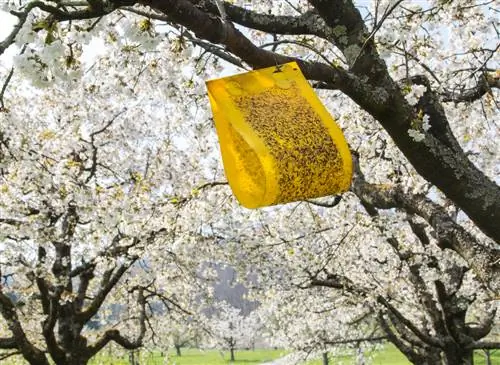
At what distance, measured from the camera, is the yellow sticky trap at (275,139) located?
196 centimetres

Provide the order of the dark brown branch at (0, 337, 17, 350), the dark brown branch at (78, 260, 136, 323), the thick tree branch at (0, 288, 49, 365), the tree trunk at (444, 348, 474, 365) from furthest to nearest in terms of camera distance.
Result: the dark brown branch at (78, 260, 136, 323) < the tree trunk at (444, 348, 474, 365) < the dark brown branch at (0, 337, 17, 350) < the thick tree branch at (0, 288, 49, 365)

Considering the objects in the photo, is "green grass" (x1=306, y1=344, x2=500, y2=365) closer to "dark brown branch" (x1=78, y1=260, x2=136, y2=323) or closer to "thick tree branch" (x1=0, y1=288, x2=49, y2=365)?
"dark brown branch" (x1=78, y1=260, x2=136, y2=323)

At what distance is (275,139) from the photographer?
1.97 metres

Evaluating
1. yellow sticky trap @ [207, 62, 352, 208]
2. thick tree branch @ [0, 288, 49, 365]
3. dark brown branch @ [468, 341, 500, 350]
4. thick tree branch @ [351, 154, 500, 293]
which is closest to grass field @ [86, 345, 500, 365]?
dark brown branch @ [468, 341, 500, 350]

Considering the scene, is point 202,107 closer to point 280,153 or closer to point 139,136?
point 280,153

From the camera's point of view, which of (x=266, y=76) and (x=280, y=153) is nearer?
(x=280, y=153)

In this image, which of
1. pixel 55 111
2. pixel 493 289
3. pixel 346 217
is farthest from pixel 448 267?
pixel 55 111

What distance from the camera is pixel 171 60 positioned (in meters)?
4.86

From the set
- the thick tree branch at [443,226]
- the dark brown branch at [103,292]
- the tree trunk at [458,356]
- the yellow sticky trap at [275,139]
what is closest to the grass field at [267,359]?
the dark brown branch at [103,292]

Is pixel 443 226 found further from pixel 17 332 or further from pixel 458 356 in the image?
pixel 17 332

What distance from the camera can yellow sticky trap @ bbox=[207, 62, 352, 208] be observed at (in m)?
1.96

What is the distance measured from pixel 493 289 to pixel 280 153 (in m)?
2.45

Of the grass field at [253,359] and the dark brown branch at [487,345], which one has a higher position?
the grass field at [253,359]

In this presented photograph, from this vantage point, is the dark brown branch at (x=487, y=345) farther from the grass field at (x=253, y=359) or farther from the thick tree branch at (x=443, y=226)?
the grass field at (x=253, y=359)
